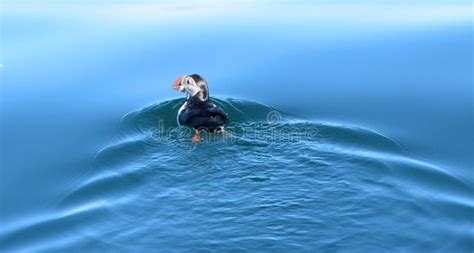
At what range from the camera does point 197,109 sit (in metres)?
12.1

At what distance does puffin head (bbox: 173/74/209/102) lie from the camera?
12375 mm

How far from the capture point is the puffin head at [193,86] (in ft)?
40.6

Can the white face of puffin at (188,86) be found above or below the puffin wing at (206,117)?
above

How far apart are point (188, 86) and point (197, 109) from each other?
605 mm

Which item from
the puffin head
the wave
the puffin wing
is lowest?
the wave

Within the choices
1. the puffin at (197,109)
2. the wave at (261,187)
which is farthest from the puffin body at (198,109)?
the wave at (261,187)

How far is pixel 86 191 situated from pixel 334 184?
3.31 metres

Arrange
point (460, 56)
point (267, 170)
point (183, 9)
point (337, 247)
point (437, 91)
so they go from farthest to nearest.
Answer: point (183, 9), point (460, 56), point (437, 91), point (267, 170), point (337, 247)

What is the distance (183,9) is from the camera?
1664 centimetres

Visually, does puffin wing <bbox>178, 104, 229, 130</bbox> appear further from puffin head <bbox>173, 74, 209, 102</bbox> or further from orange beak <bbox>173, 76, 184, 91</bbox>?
orange beak <bbox>173, 76, 184, 91</bbox>

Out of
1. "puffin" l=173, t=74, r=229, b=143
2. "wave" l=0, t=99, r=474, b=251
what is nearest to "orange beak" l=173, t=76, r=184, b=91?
"puffin" l=173, t=74, r=229, b=143

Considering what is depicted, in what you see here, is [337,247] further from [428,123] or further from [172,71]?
[172,71]

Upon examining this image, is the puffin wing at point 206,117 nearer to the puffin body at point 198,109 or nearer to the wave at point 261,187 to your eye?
the puffin body at point 198,109

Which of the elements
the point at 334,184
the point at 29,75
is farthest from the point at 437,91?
the point at 29,75
